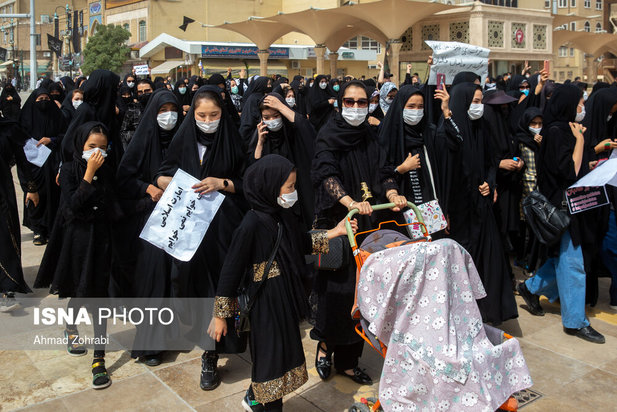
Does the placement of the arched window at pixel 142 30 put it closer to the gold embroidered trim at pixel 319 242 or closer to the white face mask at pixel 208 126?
the white face mask at pixel 208 126

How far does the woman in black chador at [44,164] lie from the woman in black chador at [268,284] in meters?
4.91

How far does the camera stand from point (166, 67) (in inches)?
1719

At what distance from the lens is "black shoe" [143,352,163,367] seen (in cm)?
408

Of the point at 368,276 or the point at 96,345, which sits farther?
the point at 96,345

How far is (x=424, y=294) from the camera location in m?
2.66

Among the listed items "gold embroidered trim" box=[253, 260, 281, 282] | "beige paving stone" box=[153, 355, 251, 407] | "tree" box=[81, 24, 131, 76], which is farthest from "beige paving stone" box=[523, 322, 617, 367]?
"tree" box=[81, 24, 131, 76]

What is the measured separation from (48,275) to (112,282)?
0.42m

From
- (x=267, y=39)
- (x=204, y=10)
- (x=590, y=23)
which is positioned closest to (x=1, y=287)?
(x=267, y=39)

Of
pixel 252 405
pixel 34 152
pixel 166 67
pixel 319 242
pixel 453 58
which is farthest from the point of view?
pixel 166 67

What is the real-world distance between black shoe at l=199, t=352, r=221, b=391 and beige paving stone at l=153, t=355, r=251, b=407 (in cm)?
3

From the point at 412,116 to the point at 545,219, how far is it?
135 centimetres

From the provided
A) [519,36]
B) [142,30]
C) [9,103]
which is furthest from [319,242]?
[142,30]

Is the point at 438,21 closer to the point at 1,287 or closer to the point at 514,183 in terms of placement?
the point at 514,183

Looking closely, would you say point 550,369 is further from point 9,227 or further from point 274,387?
point 9,227
